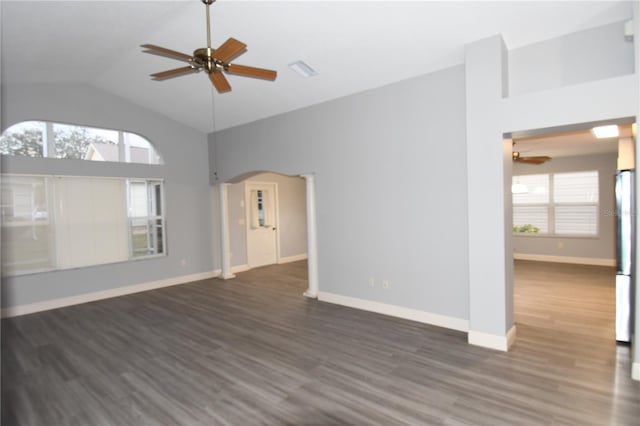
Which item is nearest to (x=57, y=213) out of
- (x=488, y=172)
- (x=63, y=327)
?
(x=63, y=327)

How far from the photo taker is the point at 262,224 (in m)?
8.53

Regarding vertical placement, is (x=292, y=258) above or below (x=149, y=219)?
below

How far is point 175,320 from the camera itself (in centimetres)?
463

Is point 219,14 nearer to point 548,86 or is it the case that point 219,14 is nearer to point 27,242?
point 548,86

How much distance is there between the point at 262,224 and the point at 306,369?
5675 mm

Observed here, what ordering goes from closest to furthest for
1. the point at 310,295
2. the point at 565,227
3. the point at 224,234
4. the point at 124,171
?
1. the point at 310,295
2. the point at 124,171
3. the point at 224,234
4. the point at 565,227

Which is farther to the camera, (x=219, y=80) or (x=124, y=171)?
(x=124, y=171)

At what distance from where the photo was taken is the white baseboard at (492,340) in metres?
3.38

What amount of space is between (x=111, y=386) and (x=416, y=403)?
256 cm

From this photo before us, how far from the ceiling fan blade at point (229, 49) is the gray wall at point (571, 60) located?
2.78m

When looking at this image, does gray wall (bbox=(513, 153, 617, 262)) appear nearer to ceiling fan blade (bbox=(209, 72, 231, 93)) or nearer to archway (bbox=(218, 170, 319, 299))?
archway (bbox=(218, 170, 319, 299))

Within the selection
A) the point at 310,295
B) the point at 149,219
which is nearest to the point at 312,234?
the point at 310,295

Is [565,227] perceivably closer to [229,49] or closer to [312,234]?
[312,234]

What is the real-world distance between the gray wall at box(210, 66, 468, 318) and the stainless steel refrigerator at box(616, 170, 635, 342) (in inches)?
56.1
